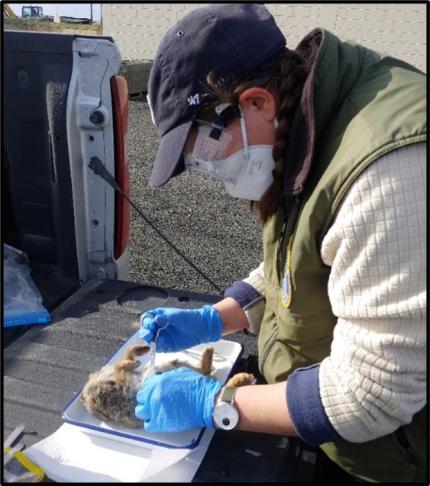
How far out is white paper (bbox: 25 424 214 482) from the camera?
159 cm

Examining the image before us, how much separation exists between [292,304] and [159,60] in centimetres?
74

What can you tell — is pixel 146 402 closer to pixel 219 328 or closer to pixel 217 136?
pixel 219 328

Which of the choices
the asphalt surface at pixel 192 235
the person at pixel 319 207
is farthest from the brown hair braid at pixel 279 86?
the asphalt surface at pixel 192 235

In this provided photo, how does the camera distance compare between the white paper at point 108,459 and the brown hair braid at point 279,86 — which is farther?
the white paper at point 108,459

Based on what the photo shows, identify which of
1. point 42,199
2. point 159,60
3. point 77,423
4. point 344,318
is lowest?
point 77,423

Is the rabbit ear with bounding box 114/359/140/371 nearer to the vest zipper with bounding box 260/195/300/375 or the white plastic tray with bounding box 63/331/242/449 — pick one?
the white plastic tray with bounding box 63/331/242/449

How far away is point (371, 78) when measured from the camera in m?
1.38

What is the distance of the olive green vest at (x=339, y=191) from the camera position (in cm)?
124

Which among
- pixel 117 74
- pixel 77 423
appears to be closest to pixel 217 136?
pixel 77 423

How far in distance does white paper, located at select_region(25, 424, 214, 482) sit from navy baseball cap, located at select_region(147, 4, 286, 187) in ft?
2.74

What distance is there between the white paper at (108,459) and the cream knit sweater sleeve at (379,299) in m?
0.52

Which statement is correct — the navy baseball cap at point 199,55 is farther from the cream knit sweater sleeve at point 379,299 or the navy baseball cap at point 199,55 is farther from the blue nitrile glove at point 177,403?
the blue nitrile glove at point 177,403

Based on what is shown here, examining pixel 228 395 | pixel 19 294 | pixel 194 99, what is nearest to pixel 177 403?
pixel 228 395

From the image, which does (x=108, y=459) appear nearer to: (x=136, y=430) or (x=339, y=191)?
(x=136, y=430)
